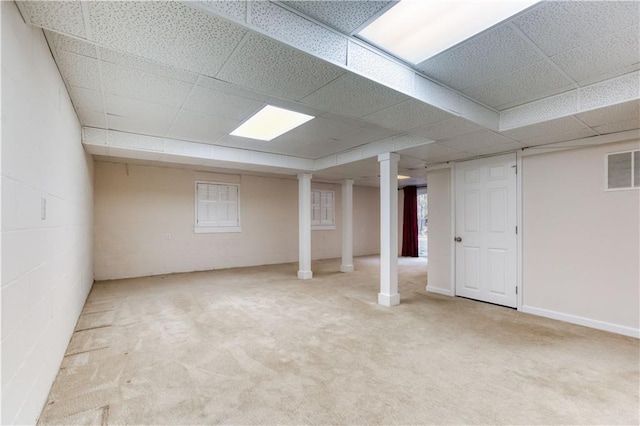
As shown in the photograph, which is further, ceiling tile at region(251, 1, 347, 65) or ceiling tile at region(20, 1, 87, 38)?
ceiling tile at region(251, 1, 347, 65)

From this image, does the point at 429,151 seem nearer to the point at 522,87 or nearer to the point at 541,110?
the point at 541,110

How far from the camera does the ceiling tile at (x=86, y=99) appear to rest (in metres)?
2.65

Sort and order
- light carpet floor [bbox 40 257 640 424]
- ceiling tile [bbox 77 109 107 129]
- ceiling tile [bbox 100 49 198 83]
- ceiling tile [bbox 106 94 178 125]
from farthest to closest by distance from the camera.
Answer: ceiling tile [bbox 77 109 107 129] < ceiling tile [bbox 106 94 178 125] < ceiling tile [bbox 100 49 198 83] < light carpet floor [bbox 40 257 640 424]

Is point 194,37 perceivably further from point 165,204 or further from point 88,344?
point 165,204

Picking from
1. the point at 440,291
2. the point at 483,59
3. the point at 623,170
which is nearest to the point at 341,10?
the point at 483,59

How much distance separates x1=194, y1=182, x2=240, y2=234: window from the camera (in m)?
6.67

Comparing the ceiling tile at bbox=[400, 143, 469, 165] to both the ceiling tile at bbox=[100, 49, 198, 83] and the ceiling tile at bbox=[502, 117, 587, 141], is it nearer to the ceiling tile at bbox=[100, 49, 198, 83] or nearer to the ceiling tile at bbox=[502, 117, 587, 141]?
the ceiling tile at bbox=[502, 117, 587, 141]

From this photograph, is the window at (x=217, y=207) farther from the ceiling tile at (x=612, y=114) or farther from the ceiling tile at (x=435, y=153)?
the ceiling tile at (x=612, y=114)

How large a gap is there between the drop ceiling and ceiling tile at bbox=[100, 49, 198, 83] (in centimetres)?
1

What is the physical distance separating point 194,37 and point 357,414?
235 cm

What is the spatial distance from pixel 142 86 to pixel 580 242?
4769 mm

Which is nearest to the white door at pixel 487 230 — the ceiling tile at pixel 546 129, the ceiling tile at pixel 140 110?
the ceiling tile at pixel 546 129

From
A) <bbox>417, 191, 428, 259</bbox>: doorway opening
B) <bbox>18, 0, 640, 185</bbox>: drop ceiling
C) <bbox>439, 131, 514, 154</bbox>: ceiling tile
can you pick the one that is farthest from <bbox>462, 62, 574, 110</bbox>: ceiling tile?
<bbox>417, 191, 428, 259</bbox>: doorway opening

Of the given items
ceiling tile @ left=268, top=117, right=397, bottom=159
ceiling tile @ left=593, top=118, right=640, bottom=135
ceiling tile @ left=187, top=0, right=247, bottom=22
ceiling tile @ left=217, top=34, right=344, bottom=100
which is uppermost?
ceiling tile @ left=268, top=117, right=397, bottom=159
